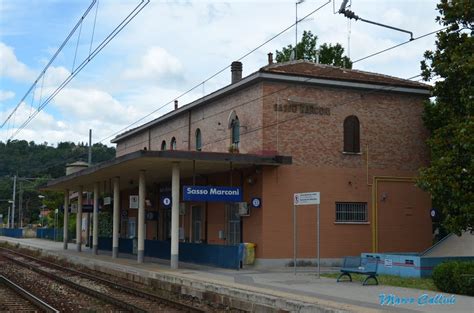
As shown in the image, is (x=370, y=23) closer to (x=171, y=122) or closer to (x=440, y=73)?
(x=440, y=73)

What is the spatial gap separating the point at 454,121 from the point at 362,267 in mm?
6146

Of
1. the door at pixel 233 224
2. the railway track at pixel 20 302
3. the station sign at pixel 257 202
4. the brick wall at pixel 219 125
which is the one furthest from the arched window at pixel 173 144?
the railway track at pixel 20 302

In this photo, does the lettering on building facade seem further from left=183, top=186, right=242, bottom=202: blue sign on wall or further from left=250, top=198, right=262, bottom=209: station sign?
left=183, top=186, right=242, bottom=202: blue sign on wall

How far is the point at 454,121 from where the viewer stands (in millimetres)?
19953

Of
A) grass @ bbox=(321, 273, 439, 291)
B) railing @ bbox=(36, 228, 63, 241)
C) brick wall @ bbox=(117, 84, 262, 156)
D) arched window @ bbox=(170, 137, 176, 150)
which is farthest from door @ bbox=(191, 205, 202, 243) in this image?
railing @ bbox=(36, 228, 63, 241)

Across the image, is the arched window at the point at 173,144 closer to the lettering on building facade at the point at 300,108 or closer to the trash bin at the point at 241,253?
the lettering on building facade at the point at 300,108

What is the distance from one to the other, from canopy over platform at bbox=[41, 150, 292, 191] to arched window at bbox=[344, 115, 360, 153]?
311 cm

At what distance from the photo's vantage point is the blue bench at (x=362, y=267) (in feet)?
55.5

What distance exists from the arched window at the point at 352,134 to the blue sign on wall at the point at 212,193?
218 inches

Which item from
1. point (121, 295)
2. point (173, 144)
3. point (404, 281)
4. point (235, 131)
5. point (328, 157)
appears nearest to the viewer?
point (121, 295)

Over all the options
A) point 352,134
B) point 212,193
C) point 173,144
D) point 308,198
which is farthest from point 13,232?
point 308,198

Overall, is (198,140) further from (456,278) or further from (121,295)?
(456,278)

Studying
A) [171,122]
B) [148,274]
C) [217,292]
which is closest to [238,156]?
[148,274]

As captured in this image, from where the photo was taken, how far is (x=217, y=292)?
51.0 ft
